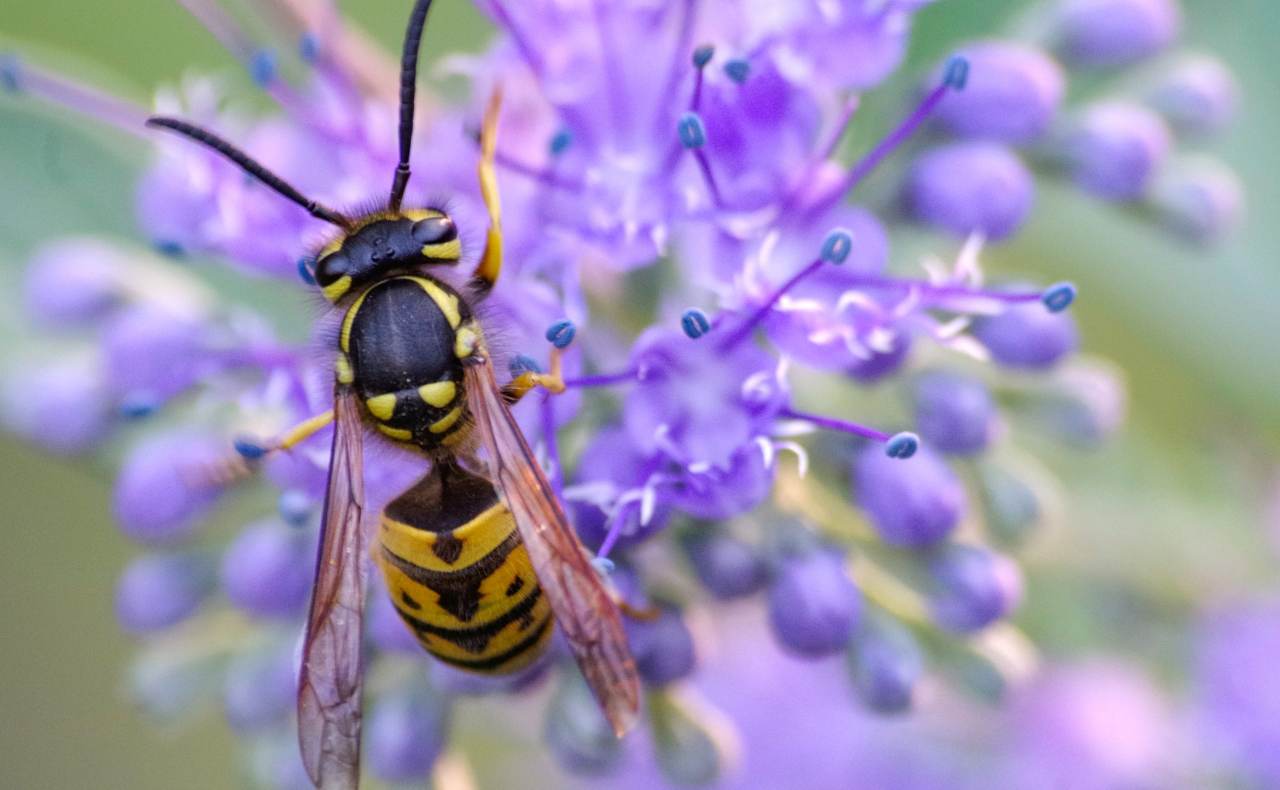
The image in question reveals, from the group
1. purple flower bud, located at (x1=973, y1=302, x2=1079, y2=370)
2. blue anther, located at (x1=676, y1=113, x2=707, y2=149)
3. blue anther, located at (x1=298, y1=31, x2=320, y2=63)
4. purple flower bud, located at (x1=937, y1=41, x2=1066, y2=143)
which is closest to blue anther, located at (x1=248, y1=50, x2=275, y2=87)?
blue anther, located at (x1=298, y1=31, x2=320, y2=63)

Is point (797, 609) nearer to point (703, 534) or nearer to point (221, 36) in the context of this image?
point (703, 534)

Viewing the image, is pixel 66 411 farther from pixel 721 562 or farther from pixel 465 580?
pixel 721 562

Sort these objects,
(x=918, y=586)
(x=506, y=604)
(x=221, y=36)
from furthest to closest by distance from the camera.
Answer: (x=221, y=36) → (x=918, y=586) → (x=506, y=604)

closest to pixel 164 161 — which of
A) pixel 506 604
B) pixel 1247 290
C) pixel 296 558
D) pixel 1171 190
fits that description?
pixel 296 558

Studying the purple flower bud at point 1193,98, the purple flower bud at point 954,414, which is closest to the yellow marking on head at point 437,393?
the purple flower bud at point 954,414

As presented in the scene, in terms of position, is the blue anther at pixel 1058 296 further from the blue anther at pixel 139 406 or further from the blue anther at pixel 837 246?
the blue anther at pixel 139 406

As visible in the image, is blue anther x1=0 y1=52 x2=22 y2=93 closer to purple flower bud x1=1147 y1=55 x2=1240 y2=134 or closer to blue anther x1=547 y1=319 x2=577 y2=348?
blue anther x1=547 y1=319 x2=577 y2=348
